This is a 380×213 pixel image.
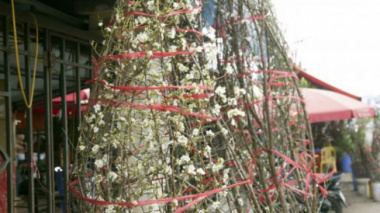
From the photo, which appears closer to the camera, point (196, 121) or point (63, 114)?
point (196, 121)

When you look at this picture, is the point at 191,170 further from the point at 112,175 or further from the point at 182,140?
the point at 112,175

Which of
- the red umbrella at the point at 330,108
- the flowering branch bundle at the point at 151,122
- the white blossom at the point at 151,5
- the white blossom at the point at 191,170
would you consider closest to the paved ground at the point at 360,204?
the red umbrella at the point at 330,108

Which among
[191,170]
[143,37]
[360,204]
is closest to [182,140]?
[191,170]

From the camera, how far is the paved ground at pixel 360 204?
9594 mm

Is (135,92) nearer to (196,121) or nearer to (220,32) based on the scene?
(196,121)

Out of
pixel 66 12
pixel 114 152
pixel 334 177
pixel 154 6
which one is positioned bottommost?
pixel 334 177

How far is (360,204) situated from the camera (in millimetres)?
10297

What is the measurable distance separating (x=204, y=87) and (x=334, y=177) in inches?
254

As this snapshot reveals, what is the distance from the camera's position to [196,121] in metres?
2.14

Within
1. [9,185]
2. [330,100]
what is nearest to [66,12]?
[9,185]

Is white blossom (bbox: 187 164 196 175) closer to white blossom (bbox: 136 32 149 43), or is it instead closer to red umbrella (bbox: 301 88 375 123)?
white blossom (bbox: 136 32 149 43)

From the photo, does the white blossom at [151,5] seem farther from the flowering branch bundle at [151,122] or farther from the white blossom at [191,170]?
the white blossom at [191,170]

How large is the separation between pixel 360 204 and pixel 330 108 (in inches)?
87.7

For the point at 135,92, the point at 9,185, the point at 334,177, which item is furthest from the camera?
the point at 334,177
